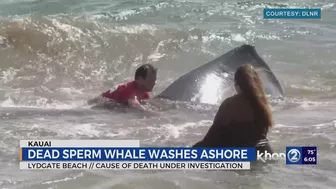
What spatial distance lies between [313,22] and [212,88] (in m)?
7.85

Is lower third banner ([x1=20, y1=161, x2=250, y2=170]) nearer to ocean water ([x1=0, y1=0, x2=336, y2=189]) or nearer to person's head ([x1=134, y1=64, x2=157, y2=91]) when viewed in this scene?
ocean water ([x1=0, y1=0, x2=336, y2=189])

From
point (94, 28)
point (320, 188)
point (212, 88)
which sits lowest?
point (320, 188)

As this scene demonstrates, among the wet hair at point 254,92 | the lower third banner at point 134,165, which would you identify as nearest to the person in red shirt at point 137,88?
the lower third banner at point 134,165

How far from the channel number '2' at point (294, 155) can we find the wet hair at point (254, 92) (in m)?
0.59

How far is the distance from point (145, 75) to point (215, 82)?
37.2 inches

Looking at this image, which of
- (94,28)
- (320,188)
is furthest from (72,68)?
(320,188)

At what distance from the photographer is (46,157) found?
4.37m

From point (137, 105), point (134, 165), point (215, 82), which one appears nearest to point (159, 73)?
point (215, 82)

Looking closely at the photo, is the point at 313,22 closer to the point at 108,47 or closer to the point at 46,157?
the point at 108,47

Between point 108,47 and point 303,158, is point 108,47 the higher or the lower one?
the higher one
